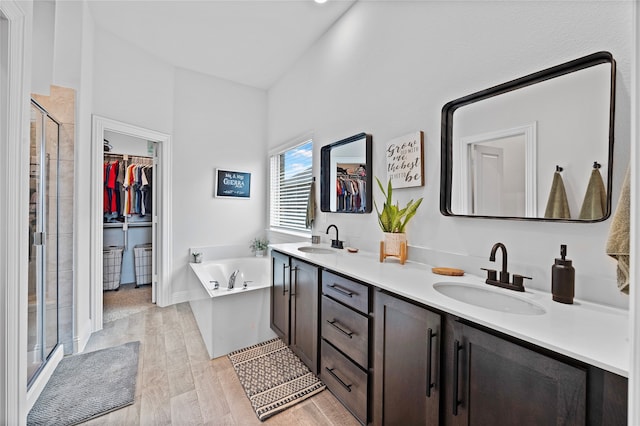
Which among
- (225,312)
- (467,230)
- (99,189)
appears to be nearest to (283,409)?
(225,312)

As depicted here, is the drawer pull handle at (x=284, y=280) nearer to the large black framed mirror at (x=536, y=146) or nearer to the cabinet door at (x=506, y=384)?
the large black framed mirror at (x=536, y=146)

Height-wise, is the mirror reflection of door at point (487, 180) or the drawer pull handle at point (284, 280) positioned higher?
the mirror reflection of door at point (487, 180)

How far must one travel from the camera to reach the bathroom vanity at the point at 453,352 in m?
0.72

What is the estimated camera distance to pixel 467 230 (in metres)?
1.52

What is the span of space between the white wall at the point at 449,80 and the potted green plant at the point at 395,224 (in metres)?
0.06

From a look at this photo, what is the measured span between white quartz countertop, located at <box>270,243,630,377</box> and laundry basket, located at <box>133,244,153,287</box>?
155 inches

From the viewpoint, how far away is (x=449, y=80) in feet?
5.29

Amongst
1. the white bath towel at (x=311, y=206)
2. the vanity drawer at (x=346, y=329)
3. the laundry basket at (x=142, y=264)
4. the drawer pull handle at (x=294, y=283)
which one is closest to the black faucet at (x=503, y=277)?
the vanity drawer at (x=346, y=329)

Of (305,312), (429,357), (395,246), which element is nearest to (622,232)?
(429,357)

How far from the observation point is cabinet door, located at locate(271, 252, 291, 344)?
227cm

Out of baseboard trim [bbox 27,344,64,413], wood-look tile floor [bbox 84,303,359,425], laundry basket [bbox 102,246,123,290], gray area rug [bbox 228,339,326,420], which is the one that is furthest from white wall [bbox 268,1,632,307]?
laundry basket [bbox 102,246,123,290]

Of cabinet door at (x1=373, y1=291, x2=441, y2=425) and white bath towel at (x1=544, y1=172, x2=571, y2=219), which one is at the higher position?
white bath towel at (x1=544, y1=172, x2=571, y2=219)

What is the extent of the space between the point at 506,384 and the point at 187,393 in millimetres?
1901

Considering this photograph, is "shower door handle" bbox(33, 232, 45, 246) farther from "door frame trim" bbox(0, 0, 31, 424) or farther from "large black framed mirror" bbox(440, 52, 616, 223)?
"large black framed mirror" bbox(440, 52, 616, 223)
